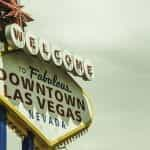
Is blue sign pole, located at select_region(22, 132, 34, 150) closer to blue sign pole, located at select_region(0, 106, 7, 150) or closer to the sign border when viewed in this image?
the sign border

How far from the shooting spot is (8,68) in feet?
149

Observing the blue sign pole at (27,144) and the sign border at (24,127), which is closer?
the sign border at (24,127)

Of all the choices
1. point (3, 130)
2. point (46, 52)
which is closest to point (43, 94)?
point (46, 52)

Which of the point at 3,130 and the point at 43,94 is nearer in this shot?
the point at 3,130

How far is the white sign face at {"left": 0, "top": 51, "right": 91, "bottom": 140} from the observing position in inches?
1783

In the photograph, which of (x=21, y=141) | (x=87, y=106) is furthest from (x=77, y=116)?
(x=21, y=141)

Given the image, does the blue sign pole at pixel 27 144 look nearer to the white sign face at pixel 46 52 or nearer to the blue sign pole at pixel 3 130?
the blue sign pole at pixel 3 130

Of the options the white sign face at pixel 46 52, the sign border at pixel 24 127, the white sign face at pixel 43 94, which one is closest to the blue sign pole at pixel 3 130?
the sign border at pixel 24 127

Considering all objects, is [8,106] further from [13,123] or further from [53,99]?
[53,99]

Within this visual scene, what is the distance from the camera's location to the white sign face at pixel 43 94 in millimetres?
45281

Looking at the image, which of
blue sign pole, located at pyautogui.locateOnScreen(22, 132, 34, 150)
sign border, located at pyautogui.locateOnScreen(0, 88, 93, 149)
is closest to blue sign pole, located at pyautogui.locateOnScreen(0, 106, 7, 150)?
sign border, located at pyautogui.locateOnScreen(0, 88, 93, 149)

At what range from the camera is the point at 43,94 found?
47.2 metres

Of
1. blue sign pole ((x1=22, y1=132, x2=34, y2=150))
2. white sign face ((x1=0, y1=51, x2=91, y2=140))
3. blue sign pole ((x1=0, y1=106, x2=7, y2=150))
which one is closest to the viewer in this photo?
blue sign pole ((x1=0, y1=106, x2=7, y2=150))

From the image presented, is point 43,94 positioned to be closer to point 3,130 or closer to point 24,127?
point 24,127
